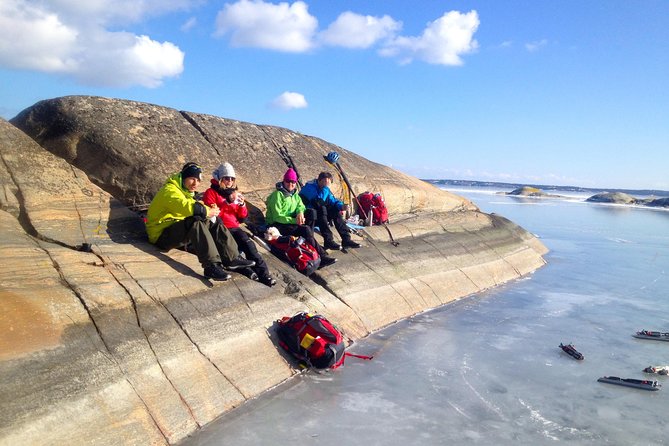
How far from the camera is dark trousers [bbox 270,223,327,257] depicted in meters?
8.73

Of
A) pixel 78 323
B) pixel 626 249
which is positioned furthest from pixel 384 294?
pixel 626 249

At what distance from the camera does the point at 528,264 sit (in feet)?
46.9

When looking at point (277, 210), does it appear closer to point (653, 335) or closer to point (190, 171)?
point (190, 171)

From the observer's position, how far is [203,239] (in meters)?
6.45

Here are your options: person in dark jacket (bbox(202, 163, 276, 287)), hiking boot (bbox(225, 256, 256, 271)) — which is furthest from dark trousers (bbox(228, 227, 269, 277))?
hiking boot (bbox(225, 256, 256, 271))

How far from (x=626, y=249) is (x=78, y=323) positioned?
18588 millimetres

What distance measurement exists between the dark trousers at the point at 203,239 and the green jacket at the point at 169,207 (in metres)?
0.09

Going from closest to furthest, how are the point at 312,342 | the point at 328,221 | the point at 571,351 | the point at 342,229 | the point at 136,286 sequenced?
the point at 136,286 → the point at 312,342 → the point at 571,351 → the point at 342,229 → the point at 328,221

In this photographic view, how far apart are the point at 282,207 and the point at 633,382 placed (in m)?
5.67

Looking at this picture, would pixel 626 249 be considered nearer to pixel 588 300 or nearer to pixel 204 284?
pixel 588 300

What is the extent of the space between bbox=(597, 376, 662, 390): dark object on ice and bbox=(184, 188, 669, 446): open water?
11cm

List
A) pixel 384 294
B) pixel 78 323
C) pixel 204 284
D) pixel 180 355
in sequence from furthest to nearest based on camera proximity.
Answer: pixel 384 294 → pixel 204 284 → pixel 180 355 → pixel 78 323

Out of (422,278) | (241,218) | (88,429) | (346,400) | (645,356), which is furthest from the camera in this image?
(422,278)

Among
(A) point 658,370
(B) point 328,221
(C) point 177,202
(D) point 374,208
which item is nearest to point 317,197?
(B) point 328,221
